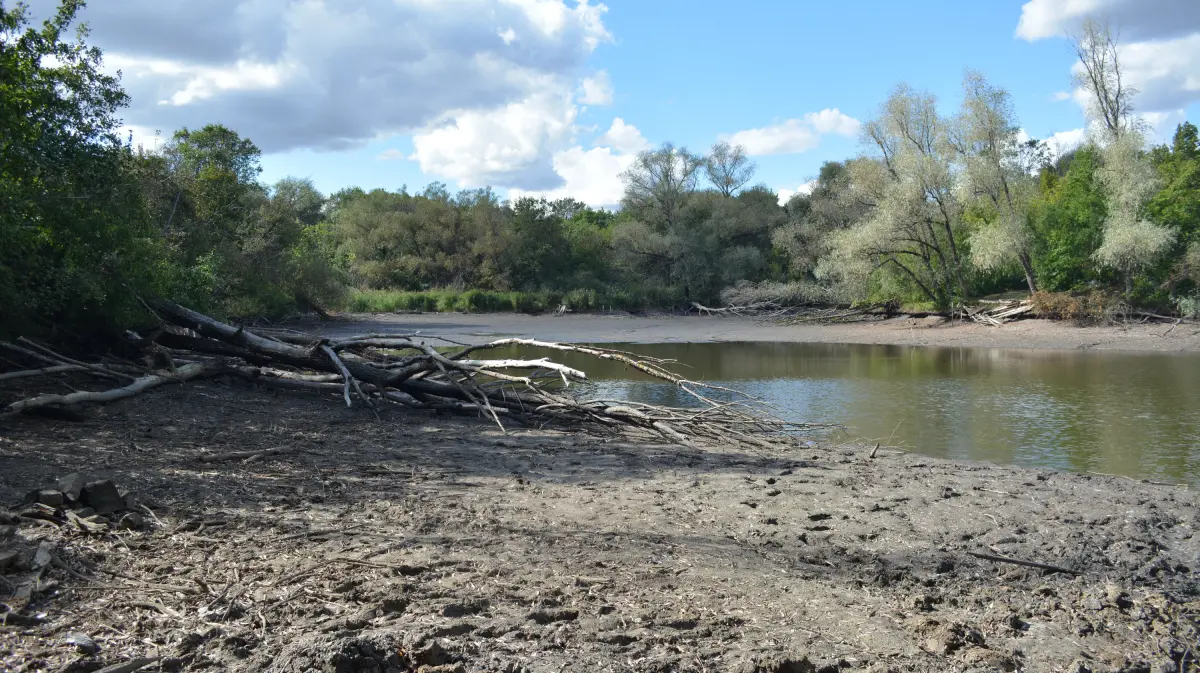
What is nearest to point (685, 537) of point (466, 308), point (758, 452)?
point (758, 452)

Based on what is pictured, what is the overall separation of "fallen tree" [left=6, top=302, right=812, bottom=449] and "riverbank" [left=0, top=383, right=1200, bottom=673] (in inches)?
85.9

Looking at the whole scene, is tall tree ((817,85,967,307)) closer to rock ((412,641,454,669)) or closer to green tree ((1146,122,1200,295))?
green tree ((1146,122,1200,295))

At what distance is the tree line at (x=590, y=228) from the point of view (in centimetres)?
1043

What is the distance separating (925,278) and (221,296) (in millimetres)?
28272

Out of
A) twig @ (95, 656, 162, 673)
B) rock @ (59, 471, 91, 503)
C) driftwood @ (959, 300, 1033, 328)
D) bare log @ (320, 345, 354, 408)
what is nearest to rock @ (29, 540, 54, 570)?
rock @ (59, 471, 91, 503)

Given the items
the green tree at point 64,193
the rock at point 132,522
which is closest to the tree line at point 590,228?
the green tree at point 64,193

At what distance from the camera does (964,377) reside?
66.6ft

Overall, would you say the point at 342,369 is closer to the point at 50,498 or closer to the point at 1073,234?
the point at 50,498

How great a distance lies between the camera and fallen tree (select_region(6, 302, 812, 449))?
36.5 ft

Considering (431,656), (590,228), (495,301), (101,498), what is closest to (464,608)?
(431,656)

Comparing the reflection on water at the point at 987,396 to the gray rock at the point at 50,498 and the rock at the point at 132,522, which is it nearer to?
the rock at the point at 132,522

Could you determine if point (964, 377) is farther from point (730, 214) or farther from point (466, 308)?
point (730, 214)

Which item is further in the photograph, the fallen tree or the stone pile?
the fallen tree

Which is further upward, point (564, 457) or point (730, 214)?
point (730, 214)
